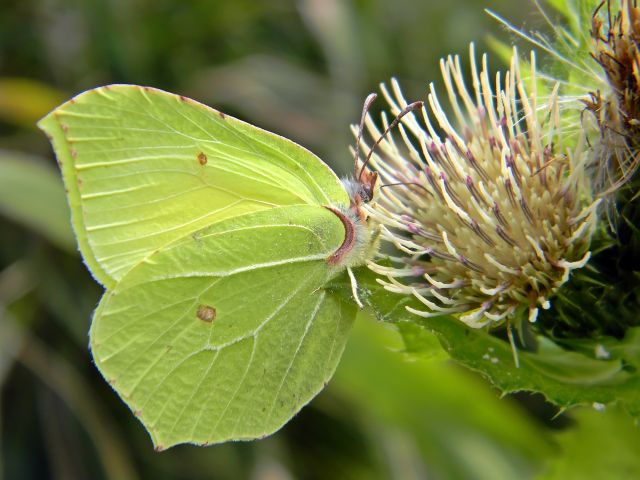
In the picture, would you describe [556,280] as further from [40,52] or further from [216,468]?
[40,52]

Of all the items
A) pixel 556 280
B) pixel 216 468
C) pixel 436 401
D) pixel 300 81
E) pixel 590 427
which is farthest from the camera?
pixel 300 81

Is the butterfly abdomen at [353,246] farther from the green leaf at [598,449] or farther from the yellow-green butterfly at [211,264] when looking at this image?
the green leaf at [598,449]

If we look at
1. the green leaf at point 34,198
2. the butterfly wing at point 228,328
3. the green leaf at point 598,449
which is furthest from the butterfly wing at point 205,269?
the green leaf at point 34,198

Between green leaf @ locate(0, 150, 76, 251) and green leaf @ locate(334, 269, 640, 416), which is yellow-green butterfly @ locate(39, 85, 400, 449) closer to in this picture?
green leaf @ locate(334, 269, 640, 416)

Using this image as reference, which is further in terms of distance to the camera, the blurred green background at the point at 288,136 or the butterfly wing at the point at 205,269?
the blurred green background at the point at 288,136

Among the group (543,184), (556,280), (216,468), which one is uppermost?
(543,184)

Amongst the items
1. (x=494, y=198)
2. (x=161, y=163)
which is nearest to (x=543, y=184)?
(x=494, y=198)

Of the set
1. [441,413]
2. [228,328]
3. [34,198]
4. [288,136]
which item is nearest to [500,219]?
[228,328]
